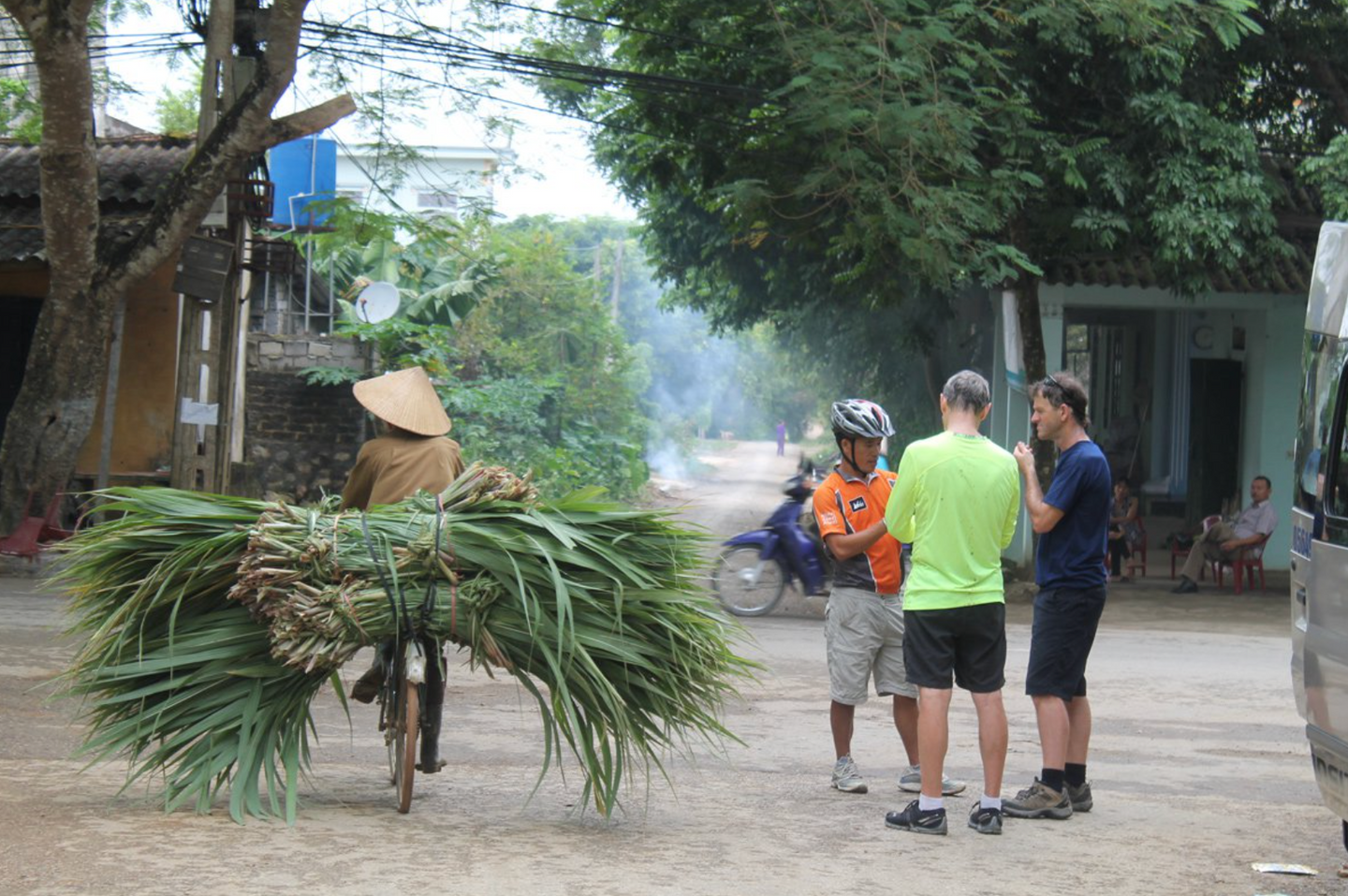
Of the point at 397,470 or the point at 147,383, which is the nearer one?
the point at 397,470

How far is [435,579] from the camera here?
207 inches

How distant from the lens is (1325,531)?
4641 millimetres

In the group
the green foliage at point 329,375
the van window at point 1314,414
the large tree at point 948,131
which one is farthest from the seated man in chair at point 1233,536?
the van window at point 1314,414

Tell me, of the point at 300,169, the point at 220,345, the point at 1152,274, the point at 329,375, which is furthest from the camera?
the point at 300,169

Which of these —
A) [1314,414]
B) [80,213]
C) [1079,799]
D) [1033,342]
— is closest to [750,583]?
[1033,342]

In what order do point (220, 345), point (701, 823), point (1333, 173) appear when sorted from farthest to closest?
point (1333, 173)
point (220, 345)
point (701, 823)

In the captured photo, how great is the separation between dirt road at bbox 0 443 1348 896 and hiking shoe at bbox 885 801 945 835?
5 centimetres

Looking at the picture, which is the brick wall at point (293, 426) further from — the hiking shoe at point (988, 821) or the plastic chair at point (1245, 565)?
the hiking shoe at point (988, 821)

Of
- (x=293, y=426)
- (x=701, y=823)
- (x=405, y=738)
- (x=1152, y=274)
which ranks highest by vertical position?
(x=1152, y=274)

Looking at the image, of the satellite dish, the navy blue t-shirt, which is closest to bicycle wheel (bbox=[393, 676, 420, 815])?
the navy blue t-shirt

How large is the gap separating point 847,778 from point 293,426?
1357 cm

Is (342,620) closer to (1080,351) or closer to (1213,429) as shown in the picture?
(1213,429)

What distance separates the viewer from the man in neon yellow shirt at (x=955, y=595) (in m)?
5.37

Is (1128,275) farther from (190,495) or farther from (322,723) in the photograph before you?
(190,495)
